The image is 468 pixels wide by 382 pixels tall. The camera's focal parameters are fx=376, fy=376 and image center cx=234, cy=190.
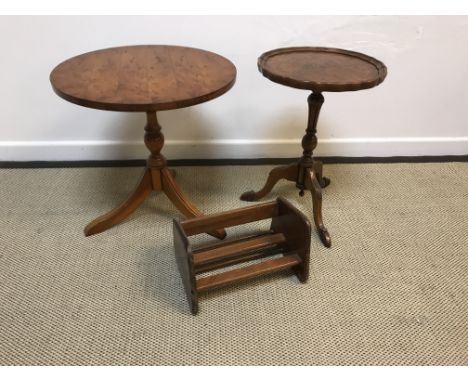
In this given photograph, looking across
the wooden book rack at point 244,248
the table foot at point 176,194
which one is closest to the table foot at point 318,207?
the wooden book rack at point 244,248

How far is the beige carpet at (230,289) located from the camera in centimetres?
119

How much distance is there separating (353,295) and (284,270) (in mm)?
266

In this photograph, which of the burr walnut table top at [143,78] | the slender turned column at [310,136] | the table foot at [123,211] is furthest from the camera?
the table foot at [123,211]

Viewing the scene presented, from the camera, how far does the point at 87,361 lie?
45.4 inches

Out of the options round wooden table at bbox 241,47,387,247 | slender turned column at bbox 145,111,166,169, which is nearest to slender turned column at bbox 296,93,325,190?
round wooden table at bbox 241,47,387,247

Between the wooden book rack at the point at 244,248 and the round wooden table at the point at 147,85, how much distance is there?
166mm

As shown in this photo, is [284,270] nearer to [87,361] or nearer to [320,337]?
[320,337]

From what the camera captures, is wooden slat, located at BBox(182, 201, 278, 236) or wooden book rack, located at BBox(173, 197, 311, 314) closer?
wooden book rack, located at BBox(173, 197, 311, 314)

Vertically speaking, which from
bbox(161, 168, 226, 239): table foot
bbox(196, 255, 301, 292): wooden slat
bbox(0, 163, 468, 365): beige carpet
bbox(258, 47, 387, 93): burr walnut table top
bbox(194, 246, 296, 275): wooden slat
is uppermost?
bbox(258, 47, 387, 93): burr walnut table top

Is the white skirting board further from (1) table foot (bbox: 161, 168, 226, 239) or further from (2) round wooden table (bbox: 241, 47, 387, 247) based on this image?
(1) table foot (bbox: 161, 168, 226, 239)

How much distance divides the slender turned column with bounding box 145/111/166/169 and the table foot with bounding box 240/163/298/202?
1.56ft

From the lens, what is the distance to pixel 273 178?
70.8 inches

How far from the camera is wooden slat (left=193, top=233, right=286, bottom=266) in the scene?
142cm

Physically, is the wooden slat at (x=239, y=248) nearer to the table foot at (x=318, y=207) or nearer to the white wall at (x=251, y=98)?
the table foot at (x=318, y=207)
